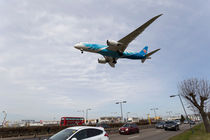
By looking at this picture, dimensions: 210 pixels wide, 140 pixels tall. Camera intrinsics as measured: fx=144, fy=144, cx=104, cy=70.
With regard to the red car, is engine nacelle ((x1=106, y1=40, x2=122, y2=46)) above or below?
above

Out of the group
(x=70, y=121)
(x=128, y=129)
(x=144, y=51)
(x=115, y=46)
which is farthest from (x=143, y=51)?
(x=70, y=121)

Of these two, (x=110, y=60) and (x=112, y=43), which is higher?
(x=112, y=43)

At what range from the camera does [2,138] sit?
22.1 metres

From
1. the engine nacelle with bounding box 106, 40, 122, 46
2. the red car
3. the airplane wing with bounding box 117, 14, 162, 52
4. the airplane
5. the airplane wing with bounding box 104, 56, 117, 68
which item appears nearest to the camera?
the airplane wing with bounding box 117, 14, 162, 52

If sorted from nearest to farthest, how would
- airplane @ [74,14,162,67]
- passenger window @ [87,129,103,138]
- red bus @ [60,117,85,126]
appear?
passenger window @ [87,129,103,138] → airplane @ [74,14,162,67] → red bus @ [60,117,85,126]

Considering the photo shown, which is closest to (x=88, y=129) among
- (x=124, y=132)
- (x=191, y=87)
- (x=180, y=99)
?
(x=124, y=132)

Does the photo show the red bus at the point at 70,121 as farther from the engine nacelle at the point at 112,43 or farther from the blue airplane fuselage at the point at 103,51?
the engine nacelle at the point at 112,43

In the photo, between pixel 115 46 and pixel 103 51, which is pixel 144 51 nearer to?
pixel 115 46

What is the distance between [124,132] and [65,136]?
1604cm

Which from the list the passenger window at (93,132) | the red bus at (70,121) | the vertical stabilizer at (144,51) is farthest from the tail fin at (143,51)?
the red bus at (70,121)

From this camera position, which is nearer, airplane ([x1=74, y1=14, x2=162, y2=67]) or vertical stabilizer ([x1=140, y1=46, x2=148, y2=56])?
airplane ([x1=74, y1=14, x2=162, y2=67])

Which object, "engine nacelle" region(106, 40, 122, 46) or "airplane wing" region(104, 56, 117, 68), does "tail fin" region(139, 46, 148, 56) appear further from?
"engine nacelle" region(106, 40, 122, 46)

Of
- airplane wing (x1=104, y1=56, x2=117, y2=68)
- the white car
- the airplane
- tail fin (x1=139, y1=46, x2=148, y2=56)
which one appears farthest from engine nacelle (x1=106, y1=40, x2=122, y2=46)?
the white car

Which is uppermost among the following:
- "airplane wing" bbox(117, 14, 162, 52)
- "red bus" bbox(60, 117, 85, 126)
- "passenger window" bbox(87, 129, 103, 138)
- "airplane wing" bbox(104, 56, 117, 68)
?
"airplane wing" bbox(117, 14, 162, 52)
